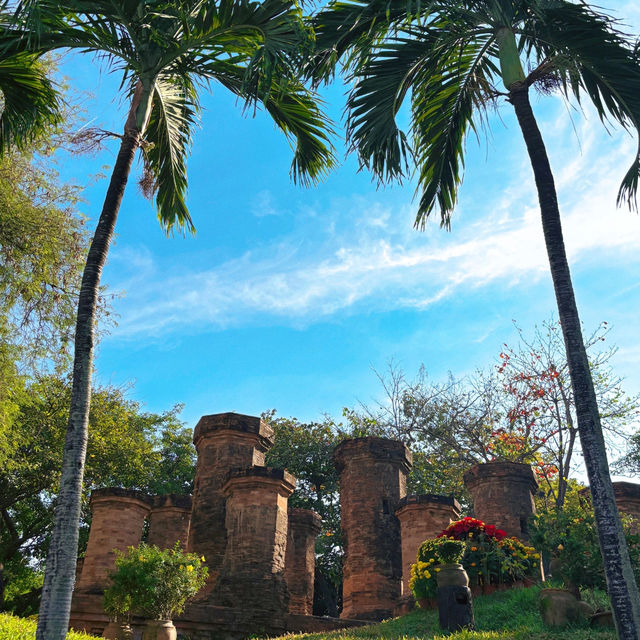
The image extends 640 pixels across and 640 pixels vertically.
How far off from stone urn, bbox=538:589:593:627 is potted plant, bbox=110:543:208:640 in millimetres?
5907

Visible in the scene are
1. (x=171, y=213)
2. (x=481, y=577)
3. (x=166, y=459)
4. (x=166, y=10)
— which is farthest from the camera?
(x=166, y=459)

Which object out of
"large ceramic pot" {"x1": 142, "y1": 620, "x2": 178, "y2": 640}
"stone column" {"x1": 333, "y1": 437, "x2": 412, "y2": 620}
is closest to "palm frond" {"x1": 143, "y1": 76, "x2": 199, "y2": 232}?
"large ceramic pot" {"x1": 142, "y1": 620, "x2": 178, "y2": 640}

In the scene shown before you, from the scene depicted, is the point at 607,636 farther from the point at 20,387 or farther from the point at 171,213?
the point at 20,387

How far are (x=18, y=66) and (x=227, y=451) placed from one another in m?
10.3

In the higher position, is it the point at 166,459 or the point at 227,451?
the point at 166,459

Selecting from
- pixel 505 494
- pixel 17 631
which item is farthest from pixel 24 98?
pixel 505 494

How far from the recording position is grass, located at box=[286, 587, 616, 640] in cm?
890

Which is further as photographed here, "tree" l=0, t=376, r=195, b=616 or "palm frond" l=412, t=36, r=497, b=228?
"tree" l=0, t=376, r=195, b=616

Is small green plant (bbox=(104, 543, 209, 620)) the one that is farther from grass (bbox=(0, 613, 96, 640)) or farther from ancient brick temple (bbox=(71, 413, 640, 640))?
ancient brick temple (bbox=(71, 413, 640, 640))

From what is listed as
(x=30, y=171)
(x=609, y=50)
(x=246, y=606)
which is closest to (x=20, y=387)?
(x=30, y=171)

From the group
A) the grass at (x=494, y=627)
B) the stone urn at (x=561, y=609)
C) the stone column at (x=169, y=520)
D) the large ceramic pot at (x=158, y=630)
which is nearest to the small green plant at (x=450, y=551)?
the grass at (x=494, y=627)

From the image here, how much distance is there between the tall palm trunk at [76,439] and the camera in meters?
6.18

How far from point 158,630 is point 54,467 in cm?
1514

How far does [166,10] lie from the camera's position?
8.27 meters
